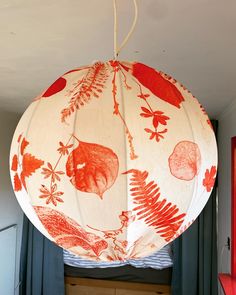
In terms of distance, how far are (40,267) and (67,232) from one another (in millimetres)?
3394

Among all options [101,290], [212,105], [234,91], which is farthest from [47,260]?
[234,91]

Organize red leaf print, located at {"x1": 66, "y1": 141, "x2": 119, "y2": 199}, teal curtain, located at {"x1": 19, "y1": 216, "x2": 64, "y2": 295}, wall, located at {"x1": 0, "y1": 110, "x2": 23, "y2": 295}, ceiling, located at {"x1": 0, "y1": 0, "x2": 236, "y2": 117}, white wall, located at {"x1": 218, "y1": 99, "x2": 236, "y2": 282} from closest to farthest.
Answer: red leaf print, located at {"x1": 66, "y1": 141, "x2": 119, "y2": 199} → ceiling, located at {"x1": 0, "y1": 0, "x2": 236, "y2": 117} → white wall, located at {"x1": 218, "y1": 99, "x2": 236, "y2": 282} → wall, located at {"x1": 0, "y1": 110, "x2": 23, "y2": 295} → teal curtain, located at {"x1": 19, "y1": 216, "x2": 64, "y2": 295}

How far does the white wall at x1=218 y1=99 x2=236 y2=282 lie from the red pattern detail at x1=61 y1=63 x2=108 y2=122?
2.06 metres

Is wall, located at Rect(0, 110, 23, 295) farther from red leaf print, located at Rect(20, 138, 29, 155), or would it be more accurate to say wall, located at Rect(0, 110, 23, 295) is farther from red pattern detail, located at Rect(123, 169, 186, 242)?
red pattern detail, located at Rect(123, 169, 186, 242)

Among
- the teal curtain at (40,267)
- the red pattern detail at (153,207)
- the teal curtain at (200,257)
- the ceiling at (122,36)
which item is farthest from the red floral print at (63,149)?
the teal curtain at (40,267)

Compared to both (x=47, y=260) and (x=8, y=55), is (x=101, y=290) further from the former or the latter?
(x=8, y=55)

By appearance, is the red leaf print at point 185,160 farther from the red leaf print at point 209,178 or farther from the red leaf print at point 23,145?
the red leaf print at point 23,145

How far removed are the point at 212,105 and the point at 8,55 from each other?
5.86ft

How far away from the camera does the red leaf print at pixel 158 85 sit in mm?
648

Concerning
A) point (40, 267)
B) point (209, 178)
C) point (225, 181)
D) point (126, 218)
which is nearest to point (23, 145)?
point (126, 218)

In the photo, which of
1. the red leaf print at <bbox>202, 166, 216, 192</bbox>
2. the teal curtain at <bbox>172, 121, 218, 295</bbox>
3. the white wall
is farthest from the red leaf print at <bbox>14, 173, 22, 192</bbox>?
the teal curtain at <bbox>172, 121, 218, 295</bbox>

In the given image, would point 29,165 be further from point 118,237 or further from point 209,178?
point 209,178

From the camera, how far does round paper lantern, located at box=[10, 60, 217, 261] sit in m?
0.57

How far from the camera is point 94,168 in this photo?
56 centimetres
